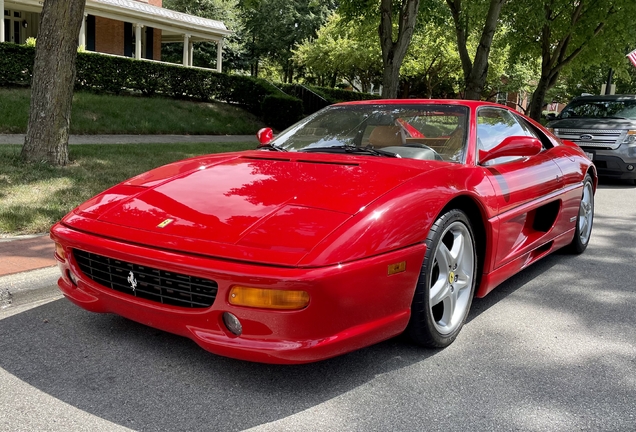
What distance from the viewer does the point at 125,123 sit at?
1319cm

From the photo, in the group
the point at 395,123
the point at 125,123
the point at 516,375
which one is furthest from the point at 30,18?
the point at 516,375

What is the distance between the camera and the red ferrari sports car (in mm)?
2328

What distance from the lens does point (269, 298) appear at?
2295mm

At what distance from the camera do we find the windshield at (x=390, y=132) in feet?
11.8

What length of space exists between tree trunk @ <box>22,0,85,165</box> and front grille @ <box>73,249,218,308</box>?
16.5ft

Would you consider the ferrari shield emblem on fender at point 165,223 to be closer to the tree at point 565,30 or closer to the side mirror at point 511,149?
the side mirror at point 511,149

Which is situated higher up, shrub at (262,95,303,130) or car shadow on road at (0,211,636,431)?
shrub at (262,95,303,130)

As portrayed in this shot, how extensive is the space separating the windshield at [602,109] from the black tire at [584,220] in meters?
6.38

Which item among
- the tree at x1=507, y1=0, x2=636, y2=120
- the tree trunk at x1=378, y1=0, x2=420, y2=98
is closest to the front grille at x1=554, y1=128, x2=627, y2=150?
the tree trunk at x1=378, y1=0, x2=420, y2=98

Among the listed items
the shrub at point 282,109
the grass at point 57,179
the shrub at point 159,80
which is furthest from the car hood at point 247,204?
the shrub at point 282,109

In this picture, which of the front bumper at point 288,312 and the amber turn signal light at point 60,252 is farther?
the amber turn signal light at point 60,252

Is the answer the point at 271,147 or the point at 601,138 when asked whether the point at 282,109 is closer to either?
the point at 601,138

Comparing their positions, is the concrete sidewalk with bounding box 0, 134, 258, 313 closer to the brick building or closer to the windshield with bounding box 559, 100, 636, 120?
the windshield with bounding box 559, 100, 636, 120

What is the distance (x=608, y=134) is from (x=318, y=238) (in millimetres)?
9306
